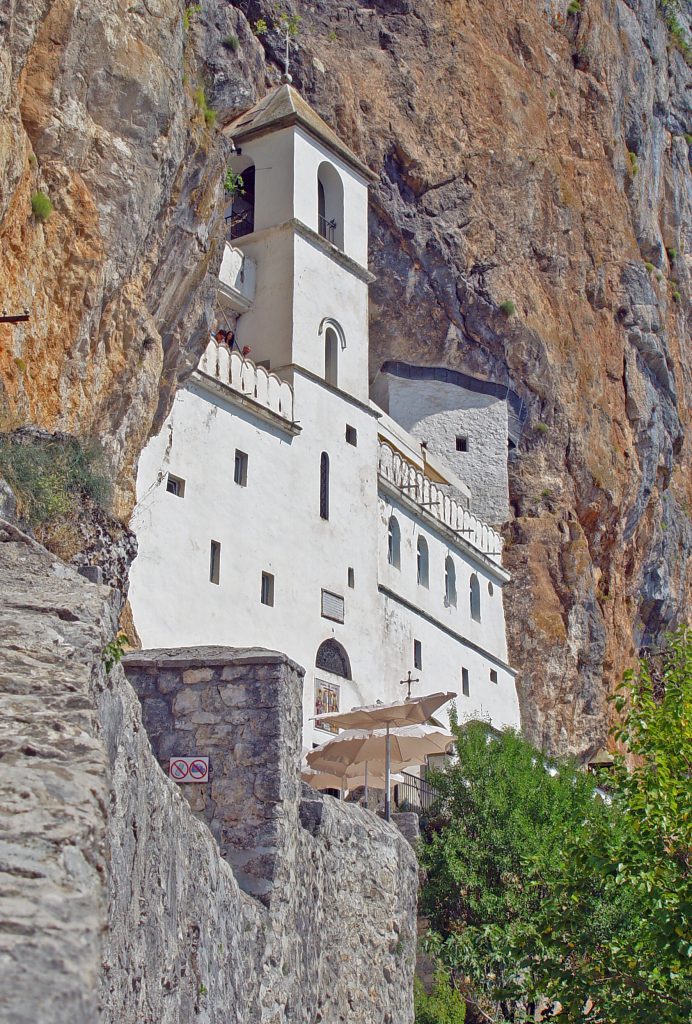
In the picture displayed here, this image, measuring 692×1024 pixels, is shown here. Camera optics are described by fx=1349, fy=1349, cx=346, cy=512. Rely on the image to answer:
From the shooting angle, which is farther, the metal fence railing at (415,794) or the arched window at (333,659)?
the arched window at (333,659)

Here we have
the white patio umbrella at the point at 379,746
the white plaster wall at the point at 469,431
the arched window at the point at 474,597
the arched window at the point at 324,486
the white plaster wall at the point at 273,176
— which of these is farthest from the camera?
the white plaster wall at the point at 469,431

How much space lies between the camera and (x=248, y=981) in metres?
8.56

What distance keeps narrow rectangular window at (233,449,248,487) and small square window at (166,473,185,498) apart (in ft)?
5.96

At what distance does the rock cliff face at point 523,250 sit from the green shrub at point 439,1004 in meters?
7.80

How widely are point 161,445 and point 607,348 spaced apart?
2095 cm

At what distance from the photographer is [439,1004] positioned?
1817 centimetres

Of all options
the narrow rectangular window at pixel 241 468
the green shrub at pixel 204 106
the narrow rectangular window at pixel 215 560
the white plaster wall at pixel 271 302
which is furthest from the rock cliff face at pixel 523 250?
the narrow rectangular window at pixel 241 468

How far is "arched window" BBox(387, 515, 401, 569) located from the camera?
30.5 meters

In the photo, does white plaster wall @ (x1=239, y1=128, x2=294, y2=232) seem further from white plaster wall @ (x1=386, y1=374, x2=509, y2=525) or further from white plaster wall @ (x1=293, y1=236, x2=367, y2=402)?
white plaster wall @ (x1=386, y1=374, x2=509, y2=525)

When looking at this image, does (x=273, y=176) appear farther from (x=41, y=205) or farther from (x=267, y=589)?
(x=41, y=205)

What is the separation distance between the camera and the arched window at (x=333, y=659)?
26.8 meters

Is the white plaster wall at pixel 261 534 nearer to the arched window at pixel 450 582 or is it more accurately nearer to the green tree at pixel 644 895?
the arched window at pixel 450 582

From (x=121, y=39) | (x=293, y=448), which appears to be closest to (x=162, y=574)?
(x=293, y=448)

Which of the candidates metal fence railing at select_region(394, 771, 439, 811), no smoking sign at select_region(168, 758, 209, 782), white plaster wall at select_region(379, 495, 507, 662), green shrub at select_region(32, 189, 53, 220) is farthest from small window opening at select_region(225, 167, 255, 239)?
no smoking sign at select_region(168, 758, 209, 782)
